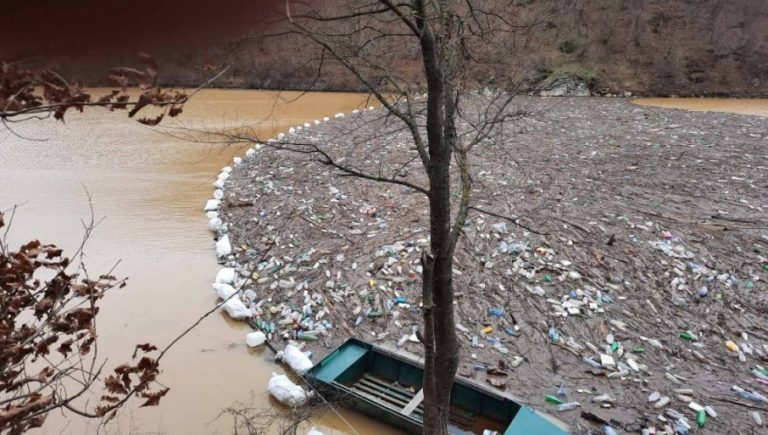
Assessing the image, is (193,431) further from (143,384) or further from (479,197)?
(479,197)

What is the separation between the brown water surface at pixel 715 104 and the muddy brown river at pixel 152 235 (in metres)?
10.3

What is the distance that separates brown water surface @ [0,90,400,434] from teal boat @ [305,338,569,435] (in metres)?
0.19

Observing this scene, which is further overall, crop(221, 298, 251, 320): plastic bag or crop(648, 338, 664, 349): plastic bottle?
crop(221, 298, 251, 320): plastic bag

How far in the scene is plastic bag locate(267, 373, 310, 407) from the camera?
337 cm

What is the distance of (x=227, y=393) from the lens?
3629mm

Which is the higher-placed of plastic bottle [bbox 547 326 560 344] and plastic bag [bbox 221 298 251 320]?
plastic bottle [bbox 547 326 560 344]

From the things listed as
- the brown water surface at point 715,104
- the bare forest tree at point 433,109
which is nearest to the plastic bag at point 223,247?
the bare forest tree at point 433,109

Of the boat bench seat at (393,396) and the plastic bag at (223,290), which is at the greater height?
the plastic bag at (223,290)

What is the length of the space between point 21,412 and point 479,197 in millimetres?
5276

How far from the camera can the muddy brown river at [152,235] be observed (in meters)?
3.53

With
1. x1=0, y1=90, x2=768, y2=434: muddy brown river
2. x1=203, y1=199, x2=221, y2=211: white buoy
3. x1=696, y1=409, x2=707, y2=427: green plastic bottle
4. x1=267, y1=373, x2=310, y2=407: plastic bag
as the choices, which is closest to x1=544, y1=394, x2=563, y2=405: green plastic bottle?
x1=696, y1=409, x2=707, y2=427: green plastic bottle

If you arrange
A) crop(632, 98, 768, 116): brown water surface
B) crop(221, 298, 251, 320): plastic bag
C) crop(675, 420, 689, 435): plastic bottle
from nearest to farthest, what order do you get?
1. crop(675, 420, 689, 435): plastic bottle
2. crop(221, 298, 251, 320): plastic bag
3. crop(632, 98, 768, 116): brown water surface

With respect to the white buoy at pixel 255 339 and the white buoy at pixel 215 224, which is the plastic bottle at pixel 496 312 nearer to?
the white buoy at pixel 255 339

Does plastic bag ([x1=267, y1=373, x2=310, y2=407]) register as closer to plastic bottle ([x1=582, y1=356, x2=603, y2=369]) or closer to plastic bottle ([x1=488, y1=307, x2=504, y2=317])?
plastic bottle ([x1=488, y1=307, x2=504, y2=317])
